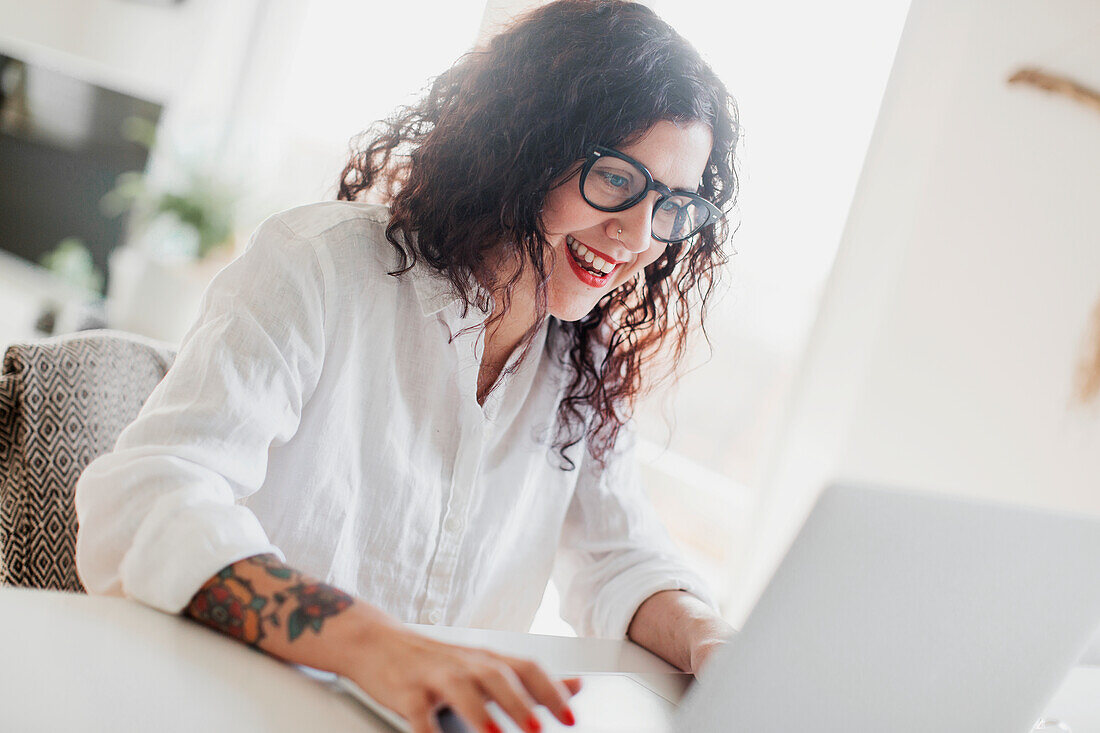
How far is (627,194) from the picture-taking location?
1047mm

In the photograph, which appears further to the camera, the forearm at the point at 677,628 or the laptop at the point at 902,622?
the forearm at the point at 677,628

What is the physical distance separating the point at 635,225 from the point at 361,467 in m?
0.44

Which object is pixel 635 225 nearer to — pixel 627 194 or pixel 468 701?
pixel 627 194

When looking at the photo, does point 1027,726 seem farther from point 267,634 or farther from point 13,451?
point 13,451

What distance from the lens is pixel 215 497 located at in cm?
70

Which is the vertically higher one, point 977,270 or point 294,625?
point 977,270

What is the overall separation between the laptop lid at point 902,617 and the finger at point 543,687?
3.3 inches

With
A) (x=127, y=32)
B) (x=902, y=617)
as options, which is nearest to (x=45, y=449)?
(x=902, y=617)

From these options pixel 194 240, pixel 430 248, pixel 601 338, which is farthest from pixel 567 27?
pixel 194 240

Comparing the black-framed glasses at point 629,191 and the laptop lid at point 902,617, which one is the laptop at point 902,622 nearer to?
the laptop lid at point 902,617

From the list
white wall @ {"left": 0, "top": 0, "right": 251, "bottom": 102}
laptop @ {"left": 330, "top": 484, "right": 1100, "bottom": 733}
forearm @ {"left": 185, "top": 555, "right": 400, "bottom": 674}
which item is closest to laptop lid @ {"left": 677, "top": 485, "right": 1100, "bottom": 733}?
laptop @ {"left": 330, "top": 484, "right": 1100, "bottom": 733}

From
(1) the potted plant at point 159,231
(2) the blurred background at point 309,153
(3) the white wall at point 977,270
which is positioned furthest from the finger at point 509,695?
(1) the potted plant at point 159,231

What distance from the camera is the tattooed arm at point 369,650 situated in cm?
54

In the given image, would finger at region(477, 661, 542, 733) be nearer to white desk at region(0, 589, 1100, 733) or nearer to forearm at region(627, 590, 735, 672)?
white desk at region(0, 589, 1100, 733)
